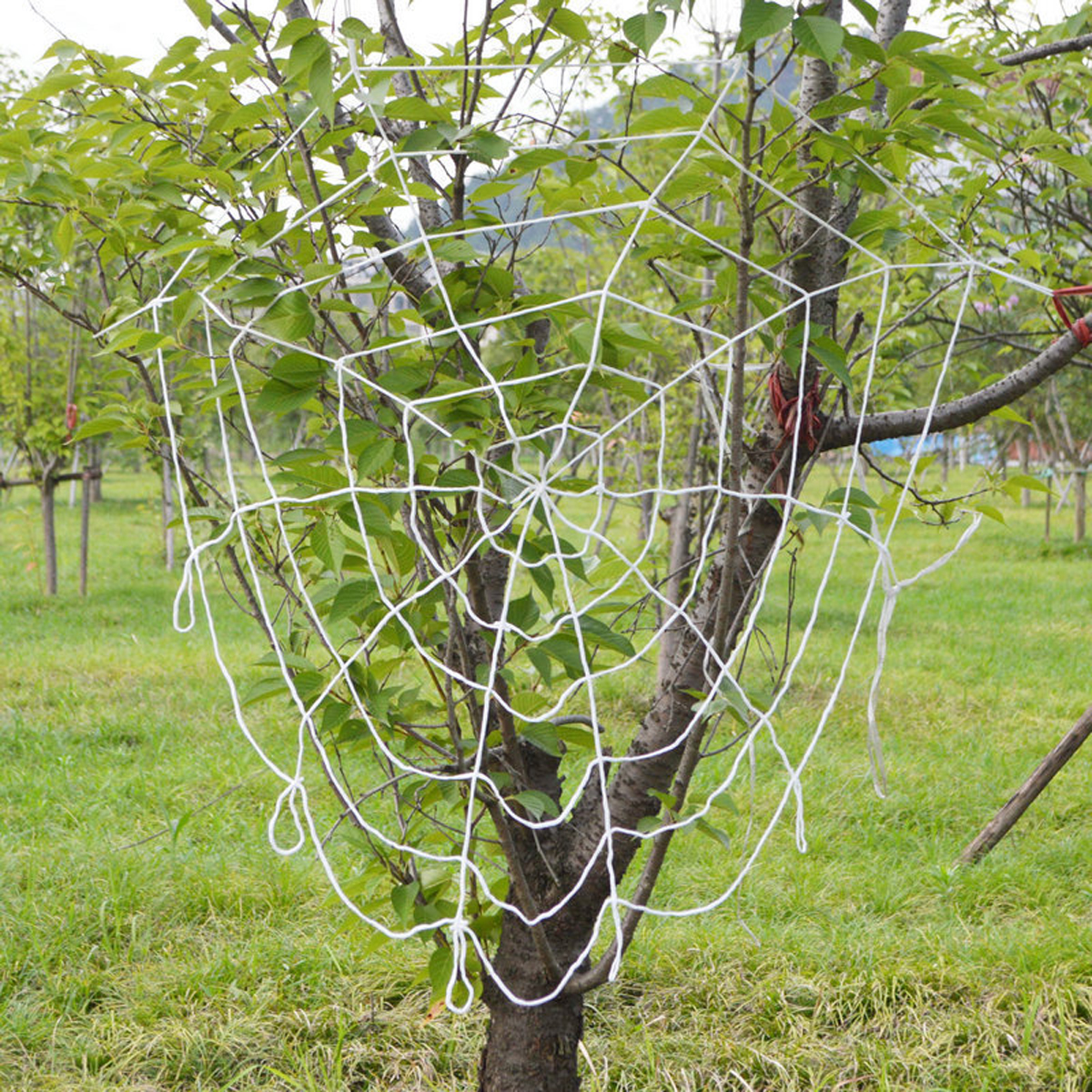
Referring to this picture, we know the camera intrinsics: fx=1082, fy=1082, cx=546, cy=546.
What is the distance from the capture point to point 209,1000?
2.54 m

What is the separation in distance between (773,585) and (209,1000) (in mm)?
6596

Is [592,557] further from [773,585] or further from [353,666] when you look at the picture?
[773,585]

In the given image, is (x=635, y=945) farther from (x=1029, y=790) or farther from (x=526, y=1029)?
(x=1029, y=790)

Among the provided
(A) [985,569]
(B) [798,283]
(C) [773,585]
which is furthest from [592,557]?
(A) [985,569]

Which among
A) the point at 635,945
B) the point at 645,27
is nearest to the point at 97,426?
the point at 645,27

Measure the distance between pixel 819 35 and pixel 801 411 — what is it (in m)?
0.59

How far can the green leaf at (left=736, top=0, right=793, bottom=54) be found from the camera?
1.03m

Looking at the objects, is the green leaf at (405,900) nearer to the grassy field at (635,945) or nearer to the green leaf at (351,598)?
the green leaf at (351,598)

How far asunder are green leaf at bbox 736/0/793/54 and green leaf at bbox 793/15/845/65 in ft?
0.12

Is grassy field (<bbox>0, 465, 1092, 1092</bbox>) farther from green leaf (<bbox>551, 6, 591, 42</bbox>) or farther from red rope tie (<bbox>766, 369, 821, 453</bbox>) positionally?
green leaf (<bbox>551, 6, 591, 42</bbox>)

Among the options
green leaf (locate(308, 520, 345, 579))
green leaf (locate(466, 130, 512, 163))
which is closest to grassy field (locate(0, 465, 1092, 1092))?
green leaf (locate(308, 520, 345, 579))

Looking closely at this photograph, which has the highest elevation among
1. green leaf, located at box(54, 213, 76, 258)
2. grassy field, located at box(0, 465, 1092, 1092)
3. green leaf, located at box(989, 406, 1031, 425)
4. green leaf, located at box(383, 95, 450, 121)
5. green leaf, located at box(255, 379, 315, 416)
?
green leaf, located at box(383, 95, 450, 121)

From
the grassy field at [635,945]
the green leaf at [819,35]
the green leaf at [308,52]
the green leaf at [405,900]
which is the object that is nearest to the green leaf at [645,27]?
the green leaf at [819,35]

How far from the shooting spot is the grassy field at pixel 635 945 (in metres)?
2.35
